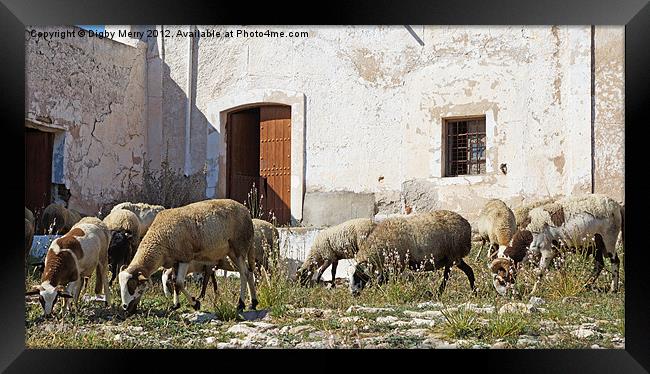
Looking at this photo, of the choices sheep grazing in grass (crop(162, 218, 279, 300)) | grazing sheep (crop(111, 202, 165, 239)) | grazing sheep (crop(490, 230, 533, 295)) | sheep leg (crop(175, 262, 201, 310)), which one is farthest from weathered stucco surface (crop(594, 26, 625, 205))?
sheep leg (crop(175, 262, 201, 310))

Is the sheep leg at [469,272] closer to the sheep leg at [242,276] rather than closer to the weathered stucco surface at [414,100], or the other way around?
the sheep leg at [242,276]

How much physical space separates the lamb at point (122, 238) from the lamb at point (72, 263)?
1120 millimetres

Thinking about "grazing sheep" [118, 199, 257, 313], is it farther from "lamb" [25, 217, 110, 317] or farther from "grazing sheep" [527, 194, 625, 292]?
"grazing sheep" [527, 194, 625, 292]

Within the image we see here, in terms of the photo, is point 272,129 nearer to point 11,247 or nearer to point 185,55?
point 185,55

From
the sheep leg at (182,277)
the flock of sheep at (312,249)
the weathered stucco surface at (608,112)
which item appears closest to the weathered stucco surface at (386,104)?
the weathered stucco surface at (608,112)

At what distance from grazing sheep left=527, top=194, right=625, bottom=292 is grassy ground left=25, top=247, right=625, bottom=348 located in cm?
26

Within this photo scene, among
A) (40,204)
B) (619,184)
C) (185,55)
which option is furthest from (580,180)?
(40,204)

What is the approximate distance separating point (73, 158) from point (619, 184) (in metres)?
8.47

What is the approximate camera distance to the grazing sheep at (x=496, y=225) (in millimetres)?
10766

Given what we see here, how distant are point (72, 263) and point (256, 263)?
2736 millimetres

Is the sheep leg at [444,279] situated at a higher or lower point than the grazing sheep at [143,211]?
lower

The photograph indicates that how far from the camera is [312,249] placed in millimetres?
10516

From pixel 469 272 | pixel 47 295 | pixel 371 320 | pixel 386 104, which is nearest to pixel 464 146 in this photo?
pixel 386 104

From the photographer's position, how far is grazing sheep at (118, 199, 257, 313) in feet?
27.2
